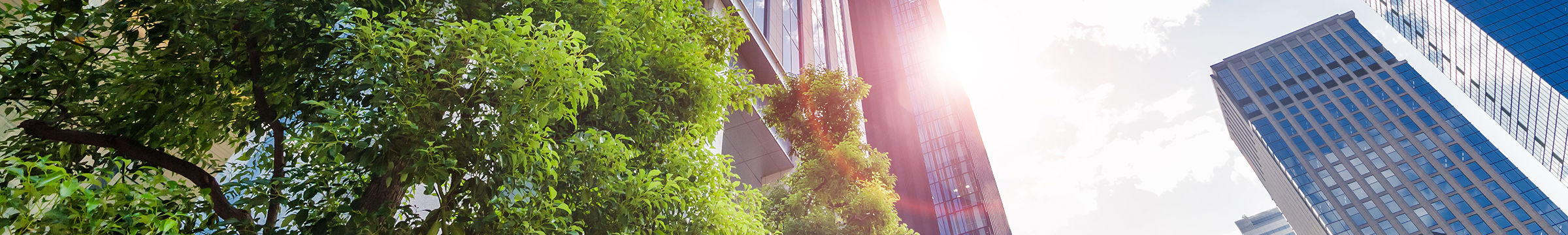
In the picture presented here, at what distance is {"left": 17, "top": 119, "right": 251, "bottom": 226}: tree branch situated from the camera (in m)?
3.71

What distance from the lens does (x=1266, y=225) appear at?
150125 mm

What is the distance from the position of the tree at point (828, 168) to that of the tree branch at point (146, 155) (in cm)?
781

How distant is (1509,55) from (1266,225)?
3636 inches

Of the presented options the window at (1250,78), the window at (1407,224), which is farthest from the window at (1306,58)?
the window at (1407,224)

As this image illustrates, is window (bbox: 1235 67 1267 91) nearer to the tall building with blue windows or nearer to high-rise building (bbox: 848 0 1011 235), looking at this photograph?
the tall building with blue windows

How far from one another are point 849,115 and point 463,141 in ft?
35.9

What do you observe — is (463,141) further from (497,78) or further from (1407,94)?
(1407,94)

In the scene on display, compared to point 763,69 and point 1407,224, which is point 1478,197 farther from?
point 763,69

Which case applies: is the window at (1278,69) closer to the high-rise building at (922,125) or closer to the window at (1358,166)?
the window at (1358,166)

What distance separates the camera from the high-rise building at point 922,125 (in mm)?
64938

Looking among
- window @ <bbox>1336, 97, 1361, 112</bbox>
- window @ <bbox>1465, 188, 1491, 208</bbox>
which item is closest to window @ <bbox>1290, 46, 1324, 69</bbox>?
window @ <bbox>1336, 97, 1361, 112</bbox>

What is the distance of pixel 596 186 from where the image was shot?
14.9 ft

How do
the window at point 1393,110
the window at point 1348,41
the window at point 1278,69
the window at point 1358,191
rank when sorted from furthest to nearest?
the window at point 1278,69 → the window at point 1348,41 → the window at point 1393,110 → the window at point 1358,191

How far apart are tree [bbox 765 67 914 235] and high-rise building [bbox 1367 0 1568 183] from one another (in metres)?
78.7
